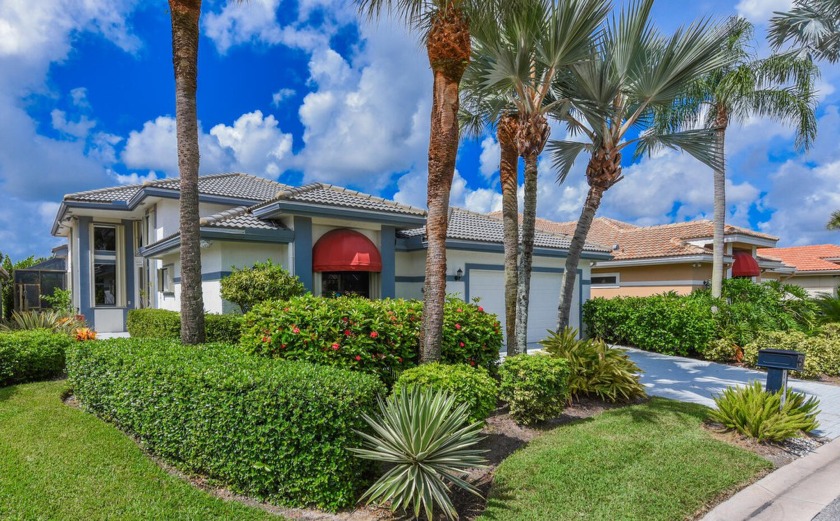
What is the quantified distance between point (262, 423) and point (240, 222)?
31.5 ft

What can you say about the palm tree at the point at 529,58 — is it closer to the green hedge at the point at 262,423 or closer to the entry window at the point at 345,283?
the green hedge at the point at 262,423

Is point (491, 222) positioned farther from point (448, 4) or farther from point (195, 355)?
point (195, 355)

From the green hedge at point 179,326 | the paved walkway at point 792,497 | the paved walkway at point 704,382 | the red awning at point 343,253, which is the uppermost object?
the red awning at point 343,253

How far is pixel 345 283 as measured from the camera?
15180 mm

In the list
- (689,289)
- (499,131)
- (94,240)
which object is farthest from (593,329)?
(94,240)

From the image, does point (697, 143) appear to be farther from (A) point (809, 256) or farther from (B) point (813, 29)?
(A) point (809, 256)

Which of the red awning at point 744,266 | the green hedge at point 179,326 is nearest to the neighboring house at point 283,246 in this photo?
the green hedge at point 179,326

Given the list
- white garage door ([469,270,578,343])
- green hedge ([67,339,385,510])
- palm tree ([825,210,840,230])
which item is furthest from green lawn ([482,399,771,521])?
palm tree ([825,210,840,230])

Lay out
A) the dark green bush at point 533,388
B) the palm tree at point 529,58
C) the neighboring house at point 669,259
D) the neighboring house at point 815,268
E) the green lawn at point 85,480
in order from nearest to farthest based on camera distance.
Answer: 1. the green lawn at point 85,480
2. the dark green bush at point 533,388
3. the palm tree at point 529,58
4. the neighboring house at point 669,259
5. the neighboring house at point 815,268

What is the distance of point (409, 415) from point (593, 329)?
15.3 m

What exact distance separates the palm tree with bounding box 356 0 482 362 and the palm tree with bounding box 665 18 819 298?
13.1 m

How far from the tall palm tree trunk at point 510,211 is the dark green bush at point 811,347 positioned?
8.87m

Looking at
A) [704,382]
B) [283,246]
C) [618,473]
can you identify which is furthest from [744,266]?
[283,246]

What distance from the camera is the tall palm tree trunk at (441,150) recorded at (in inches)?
280
